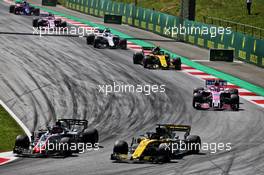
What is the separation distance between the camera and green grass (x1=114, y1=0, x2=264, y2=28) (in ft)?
221

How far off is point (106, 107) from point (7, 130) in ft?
18.2

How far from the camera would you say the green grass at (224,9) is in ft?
221

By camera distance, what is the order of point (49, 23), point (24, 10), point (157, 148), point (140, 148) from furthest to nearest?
point (24, 10) < point (49, 23) < point (140, 148) < point (157, 148)

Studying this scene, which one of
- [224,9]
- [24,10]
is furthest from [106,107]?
[224,9]

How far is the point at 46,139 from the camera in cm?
2495

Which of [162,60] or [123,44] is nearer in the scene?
[162,60]

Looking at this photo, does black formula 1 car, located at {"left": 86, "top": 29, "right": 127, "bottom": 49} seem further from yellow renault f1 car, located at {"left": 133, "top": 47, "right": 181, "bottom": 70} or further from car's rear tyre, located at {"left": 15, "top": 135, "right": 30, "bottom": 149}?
car's rear tyre, located at {"left": 15, "top": 135, "right": 30, "bottom": 149}

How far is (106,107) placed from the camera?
33.4m

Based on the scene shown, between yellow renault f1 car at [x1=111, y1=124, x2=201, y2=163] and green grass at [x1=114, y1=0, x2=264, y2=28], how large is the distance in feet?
130

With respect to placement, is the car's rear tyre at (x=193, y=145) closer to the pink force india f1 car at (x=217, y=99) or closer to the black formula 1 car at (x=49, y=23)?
the pink force india f1 car at (x=217, y=99)

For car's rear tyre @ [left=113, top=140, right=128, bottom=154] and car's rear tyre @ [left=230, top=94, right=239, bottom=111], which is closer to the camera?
car's rear tyre @ [left=113, top=140, right=128, bottom=154]

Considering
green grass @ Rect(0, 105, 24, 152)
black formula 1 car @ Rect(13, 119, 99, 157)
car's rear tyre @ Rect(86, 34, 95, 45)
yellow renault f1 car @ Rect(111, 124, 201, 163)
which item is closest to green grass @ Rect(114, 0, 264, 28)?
car's rear tyre @ Rect(86, 34, 95, 45)

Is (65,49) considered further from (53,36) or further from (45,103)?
(45,103)

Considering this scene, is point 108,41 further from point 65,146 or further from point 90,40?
point 65,146
